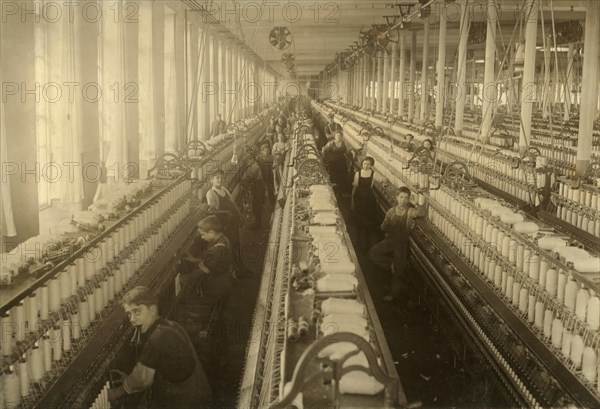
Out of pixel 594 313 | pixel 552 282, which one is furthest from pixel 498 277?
pixel 594 313

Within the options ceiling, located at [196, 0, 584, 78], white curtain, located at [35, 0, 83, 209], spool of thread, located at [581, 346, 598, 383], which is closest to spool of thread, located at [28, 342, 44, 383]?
spool of thread, located at [581, 346, 598, 383]

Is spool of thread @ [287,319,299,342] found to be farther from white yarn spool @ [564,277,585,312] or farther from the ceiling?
the ceiling

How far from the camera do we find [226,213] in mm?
9438

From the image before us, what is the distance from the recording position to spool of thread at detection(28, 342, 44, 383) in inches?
175

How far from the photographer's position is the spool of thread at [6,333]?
4090 millimetres

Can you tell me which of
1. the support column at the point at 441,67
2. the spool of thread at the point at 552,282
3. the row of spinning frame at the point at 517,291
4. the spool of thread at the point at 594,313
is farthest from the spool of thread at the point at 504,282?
the support column at the point at 441,67

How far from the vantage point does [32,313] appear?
453cm

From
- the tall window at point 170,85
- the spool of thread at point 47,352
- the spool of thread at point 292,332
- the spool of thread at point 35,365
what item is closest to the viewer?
the spool of thread at point 292,332


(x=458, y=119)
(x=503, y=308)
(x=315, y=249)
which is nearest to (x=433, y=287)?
(x=503, y=308)

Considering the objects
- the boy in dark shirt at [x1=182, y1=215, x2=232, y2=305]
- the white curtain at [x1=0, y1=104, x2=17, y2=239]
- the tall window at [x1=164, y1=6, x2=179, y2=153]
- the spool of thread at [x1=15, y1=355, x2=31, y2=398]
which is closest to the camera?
the spool of thread at [x1=15, y1=355, x2=31, y2=398]

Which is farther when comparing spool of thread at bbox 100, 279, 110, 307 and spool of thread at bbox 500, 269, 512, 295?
spool of thread at bbox 500, 269, 512, 295

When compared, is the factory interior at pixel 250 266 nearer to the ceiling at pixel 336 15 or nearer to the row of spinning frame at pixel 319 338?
the row of spinning frame at pixel 319 338

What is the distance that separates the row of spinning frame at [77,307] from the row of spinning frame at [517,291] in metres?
3.18

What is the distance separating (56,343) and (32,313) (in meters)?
0.39
